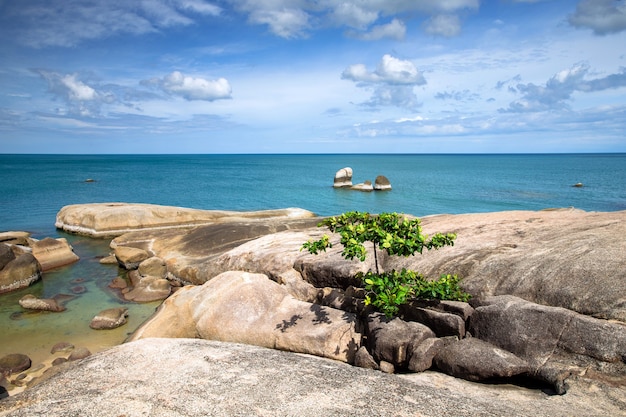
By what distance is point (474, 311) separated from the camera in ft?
35.3

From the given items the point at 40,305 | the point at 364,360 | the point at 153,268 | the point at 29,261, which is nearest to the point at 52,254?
the point at 29,261

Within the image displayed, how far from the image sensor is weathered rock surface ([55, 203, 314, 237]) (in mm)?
35500

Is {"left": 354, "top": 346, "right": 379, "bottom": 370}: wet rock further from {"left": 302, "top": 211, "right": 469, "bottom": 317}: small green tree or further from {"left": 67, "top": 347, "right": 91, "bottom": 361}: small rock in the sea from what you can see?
{"left": 67, "top": 347, "right": 91, "bottom": 361}: small rock in the sea

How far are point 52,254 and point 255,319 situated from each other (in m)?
20.6

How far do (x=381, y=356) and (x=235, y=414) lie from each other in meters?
4.32

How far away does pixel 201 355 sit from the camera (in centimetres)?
1002

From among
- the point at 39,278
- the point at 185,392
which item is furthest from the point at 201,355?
the point at 39,278

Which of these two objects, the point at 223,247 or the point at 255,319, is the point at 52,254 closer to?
the point at 223,247

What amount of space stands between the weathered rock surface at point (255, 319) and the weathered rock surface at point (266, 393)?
71.1 inches

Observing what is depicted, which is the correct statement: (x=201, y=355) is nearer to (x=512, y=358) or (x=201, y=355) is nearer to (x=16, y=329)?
(x=512, y=358)

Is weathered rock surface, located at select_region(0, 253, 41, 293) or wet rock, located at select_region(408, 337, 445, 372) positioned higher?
wet rock, located at select_region(408, 337, 445, 372)

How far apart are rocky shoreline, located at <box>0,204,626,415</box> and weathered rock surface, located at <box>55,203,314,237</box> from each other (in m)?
19.9

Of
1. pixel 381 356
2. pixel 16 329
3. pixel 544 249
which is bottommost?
pixel 16 329

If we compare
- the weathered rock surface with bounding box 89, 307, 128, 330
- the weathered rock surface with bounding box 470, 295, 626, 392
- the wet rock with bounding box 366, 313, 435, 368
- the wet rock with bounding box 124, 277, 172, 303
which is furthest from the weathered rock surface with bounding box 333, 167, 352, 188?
the weathered rock surface with bounding box 470, 295, 626, 392
